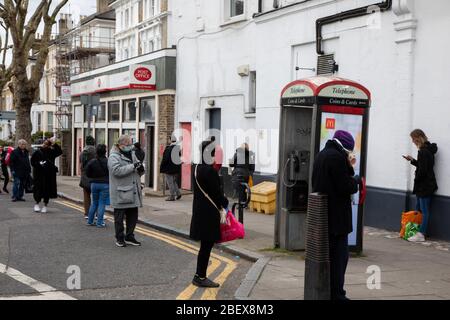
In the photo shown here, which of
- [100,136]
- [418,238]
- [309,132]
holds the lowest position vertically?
[418,238]

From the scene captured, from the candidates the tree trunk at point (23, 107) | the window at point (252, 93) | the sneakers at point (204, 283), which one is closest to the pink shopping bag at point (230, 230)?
the sneakers at point (204, 283)

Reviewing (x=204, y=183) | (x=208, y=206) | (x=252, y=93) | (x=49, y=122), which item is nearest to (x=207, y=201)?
(x=208, y=206)

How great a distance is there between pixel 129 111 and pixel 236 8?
7948 millimetres

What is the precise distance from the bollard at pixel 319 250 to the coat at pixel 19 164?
13259 mm

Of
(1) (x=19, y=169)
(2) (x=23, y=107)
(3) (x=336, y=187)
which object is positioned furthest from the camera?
(2) (x=23, y=107)

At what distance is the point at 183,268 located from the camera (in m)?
8.89

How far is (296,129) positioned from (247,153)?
19.8 feet

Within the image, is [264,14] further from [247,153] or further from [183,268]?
[183,268]

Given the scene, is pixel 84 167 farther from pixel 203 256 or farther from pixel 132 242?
pixel 203 256

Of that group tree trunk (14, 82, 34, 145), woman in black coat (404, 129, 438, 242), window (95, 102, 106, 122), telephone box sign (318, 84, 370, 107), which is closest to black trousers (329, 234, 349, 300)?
telephone box sign (318, 84, 370, 107)

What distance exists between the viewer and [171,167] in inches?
705

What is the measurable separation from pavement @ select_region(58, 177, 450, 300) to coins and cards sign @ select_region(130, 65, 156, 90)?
9.85 m

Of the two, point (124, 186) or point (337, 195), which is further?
point (124, 186)

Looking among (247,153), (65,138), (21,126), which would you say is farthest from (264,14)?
(65,138)
